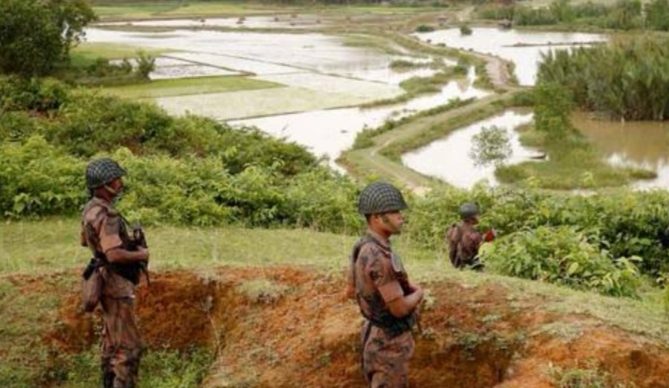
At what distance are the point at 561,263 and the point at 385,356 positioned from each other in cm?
345

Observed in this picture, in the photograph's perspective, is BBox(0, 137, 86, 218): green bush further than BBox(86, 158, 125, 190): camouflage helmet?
Yes

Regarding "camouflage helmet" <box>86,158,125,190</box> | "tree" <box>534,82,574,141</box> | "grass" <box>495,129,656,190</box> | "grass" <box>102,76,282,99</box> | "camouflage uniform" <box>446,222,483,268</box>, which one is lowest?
"grass" <box>495,129,656,190</box>

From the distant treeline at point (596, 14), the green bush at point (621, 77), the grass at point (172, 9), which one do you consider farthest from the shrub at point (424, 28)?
the green bush at point (621, 77)

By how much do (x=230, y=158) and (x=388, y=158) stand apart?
947 centimetres

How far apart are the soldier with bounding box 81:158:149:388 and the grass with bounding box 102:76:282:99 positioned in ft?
96.7

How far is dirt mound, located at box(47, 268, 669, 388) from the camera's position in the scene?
17.1ft

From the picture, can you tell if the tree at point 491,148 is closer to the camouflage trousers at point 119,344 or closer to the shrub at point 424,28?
the camouflage trousers at point 119,344

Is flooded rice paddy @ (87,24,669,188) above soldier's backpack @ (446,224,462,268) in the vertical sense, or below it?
below

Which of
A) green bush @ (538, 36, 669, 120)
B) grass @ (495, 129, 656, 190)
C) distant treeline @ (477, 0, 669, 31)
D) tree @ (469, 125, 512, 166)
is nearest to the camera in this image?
grass @ (495, 129, 656, 190)

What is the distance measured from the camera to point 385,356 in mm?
4898

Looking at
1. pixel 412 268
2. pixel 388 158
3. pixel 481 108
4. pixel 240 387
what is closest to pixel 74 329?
pixel 240 387

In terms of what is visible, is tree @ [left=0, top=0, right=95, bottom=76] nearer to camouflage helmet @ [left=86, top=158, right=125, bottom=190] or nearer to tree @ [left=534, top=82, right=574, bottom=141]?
tree @ [left=534, top=82, right=574, bottom=141]

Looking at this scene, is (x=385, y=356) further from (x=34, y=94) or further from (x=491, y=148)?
(x=491, y=148)

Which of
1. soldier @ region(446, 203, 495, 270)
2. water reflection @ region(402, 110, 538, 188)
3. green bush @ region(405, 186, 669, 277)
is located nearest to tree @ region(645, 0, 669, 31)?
water reflection @ region(402, 110, 538, 188)
